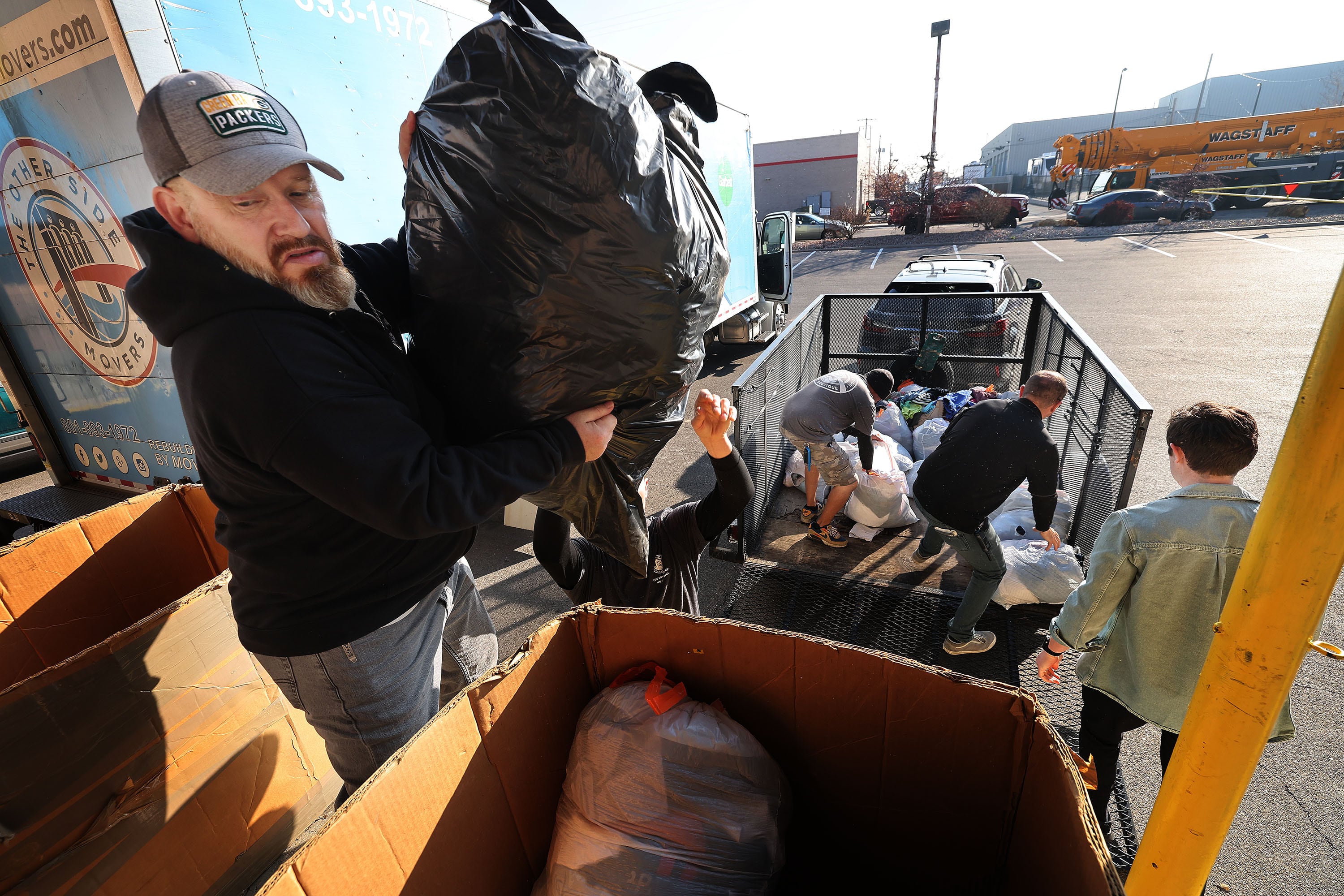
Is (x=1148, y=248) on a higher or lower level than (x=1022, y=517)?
lower

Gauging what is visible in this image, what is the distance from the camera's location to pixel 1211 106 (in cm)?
5644

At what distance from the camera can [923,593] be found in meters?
3.48

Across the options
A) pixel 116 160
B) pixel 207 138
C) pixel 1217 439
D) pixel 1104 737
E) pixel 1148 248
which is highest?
pixel 116 160

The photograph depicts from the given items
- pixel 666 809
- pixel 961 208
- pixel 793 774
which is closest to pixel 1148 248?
pixel 961 208

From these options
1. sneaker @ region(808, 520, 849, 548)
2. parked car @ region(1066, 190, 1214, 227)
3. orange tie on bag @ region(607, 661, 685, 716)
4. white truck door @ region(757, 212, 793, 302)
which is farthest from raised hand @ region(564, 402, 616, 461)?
parked car @ region(1066, 190, 1214, 227)

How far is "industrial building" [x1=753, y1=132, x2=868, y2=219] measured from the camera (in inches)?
1328

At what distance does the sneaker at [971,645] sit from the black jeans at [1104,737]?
2.78 feet

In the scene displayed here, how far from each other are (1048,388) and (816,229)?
2443 centimetres

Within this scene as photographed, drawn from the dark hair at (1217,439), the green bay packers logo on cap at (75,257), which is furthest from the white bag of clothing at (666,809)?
the green bay packers logo on cap at (75,257)

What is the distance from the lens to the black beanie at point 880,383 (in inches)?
167

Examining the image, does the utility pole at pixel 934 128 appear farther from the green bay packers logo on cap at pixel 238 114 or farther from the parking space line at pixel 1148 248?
the green bay packers logo on cap at pixel 238 114

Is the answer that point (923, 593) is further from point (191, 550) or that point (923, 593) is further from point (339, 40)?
point (339, 40)

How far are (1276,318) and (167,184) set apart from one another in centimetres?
1308

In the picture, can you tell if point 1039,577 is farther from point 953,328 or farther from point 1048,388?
point 953,328
